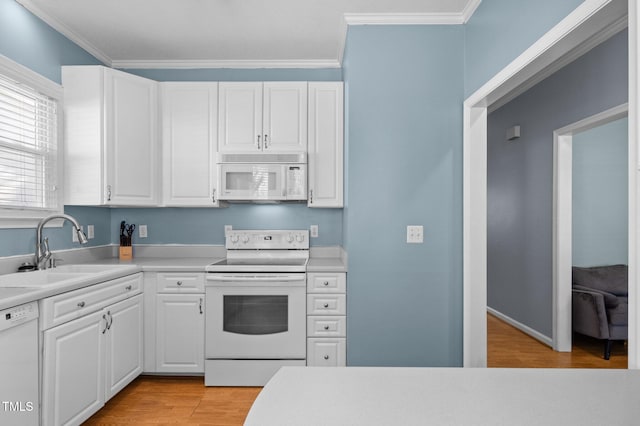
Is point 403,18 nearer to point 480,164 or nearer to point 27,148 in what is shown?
point 480,164

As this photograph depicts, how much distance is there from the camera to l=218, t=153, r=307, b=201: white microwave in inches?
118

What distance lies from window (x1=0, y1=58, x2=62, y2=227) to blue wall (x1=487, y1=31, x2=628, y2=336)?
4337mm

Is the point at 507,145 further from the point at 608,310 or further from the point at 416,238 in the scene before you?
the point at 416,238

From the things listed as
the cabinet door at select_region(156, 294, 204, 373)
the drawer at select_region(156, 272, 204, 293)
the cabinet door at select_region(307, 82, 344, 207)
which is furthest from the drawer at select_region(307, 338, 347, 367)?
the cabinet door at select_region(307, 82, 344, 207)

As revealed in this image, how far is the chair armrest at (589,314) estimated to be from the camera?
10.9 ft

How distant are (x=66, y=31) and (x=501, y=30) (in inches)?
119

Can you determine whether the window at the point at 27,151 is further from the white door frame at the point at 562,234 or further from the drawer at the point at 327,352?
the white door frame at the point at 562,234

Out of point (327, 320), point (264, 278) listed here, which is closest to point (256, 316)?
point (264, 278)

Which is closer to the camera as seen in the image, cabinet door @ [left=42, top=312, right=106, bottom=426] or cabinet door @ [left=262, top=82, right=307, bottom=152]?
cabinet door @ [left=42, top=312, right=106, bottom=426]

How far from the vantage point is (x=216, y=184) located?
3.14 metres

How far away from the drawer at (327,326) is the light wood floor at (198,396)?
1.92 feet

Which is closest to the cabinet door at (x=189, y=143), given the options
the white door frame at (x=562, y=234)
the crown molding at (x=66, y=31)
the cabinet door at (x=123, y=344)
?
the crown molding at (x=66, y=31)

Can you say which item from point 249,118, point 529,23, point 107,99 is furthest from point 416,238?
point 107,99

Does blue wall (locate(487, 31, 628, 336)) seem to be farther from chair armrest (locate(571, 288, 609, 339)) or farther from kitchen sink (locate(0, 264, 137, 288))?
kitchen sink (locate(0, 264, 137, 288))
